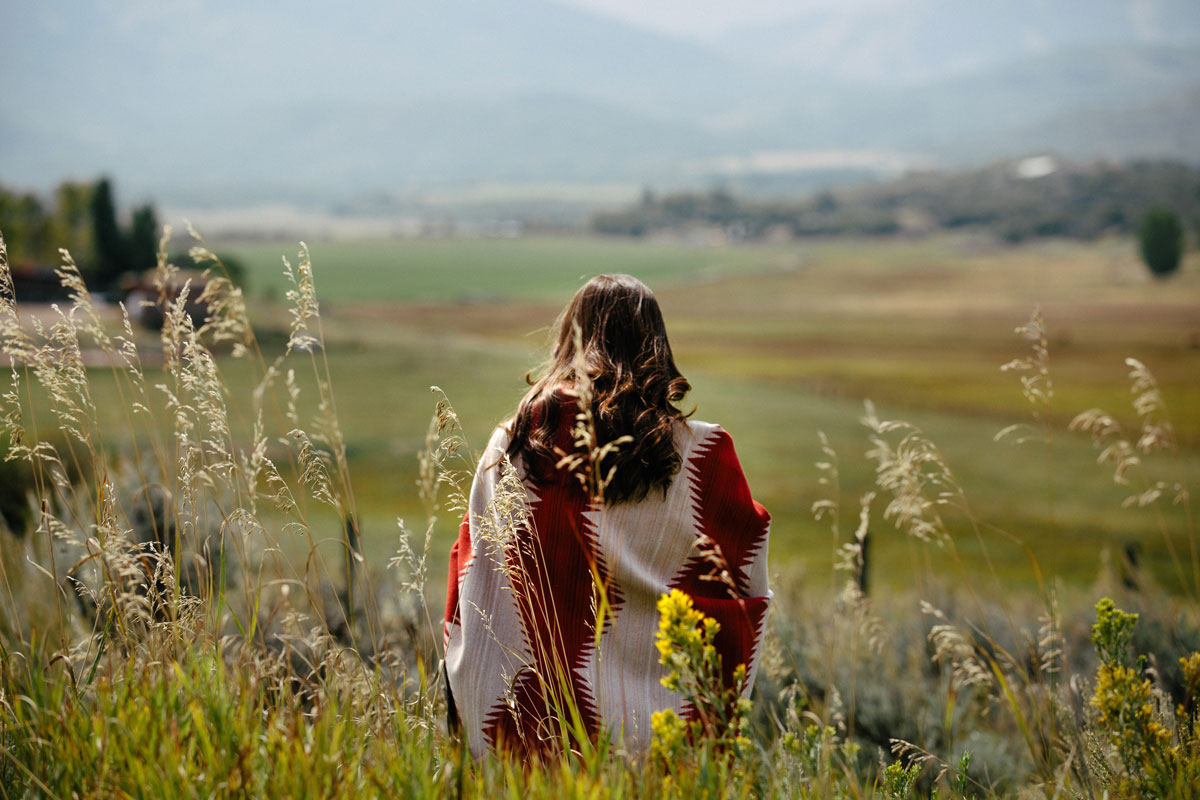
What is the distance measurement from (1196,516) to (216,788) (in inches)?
959

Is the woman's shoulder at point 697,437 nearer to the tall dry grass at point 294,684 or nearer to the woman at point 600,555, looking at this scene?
the woman at point 600,555

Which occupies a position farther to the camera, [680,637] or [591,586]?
[591,586]

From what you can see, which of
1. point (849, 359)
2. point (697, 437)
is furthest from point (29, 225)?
point (697, 437)

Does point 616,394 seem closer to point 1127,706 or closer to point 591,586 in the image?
point 591,586

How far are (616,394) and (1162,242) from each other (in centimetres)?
7707

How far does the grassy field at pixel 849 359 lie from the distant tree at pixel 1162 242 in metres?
1.58

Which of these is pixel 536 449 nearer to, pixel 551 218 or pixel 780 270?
pixel 780 270


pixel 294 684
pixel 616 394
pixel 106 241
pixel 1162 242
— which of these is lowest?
pixel 294 684

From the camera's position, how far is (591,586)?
222cm

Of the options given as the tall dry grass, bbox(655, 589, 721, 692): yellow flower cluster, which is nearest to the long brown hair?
the tall dry grass

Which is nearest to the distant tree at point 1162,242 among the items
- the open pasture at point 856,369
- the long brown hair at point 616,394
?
the open pasture at point 856,369

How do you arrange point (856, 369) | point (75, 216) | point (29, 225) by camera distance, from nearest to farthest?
Answer: point (29, 225) → point (75, 216) → point (856, 369)

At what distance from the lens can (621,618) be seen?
223 cm

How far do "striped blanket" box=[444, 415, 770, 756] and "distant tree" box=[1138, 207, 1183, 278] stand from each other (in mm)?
76087
